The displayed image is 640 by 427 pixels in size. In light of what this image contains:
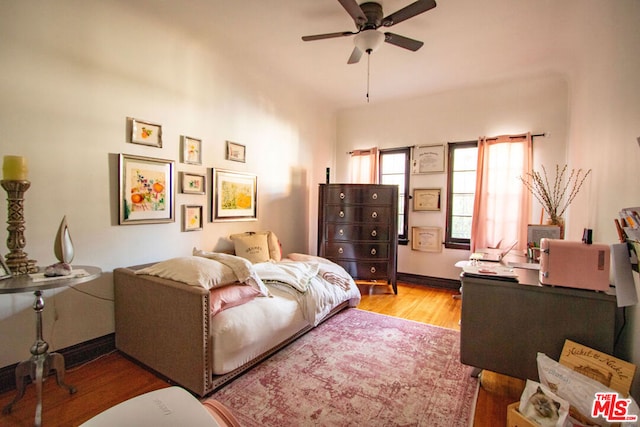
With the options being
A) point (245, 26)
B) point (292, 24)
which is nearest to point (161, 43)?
point (245, 26)

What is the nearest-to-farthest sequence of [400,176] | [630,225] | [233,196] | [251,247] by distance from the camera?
[630,225] < [251,247] < [233,196] < [400,176]

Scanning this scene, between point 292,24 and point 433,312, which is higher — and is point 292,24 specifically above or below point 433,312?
above

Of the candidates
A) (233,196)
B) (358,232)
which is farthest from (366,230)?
(233,196)

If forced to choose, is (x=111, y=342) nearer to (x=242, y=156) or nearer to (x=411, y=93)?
(x=242, y=156)

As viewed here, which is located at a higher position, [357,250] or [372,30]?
[372,30]

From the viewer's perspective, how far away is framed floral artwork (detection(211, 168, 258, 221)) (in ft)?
10.1

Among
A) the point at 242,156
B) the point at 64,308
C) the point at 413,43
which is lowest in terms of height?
the point at 64,308

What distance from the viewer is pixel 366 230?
12.6 feet

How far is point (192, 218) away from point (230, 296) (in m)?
1.14

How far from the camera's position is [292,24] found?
2.62 metres

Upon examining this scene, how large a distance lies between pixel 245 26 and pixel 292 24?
0.44 m

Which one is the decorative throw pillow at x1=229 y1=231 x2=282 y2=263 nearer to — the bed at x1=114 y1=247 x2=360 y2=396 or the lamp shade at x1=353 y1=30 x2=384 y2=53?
the bed at x1=114 y1=247 x2=360 y2=396

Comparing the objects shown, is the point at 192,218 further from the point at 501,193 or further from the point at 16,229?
the point at 501,193

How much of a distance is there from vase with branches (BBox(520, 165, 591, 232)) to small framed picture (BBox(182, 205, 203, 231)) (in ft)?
11.7
